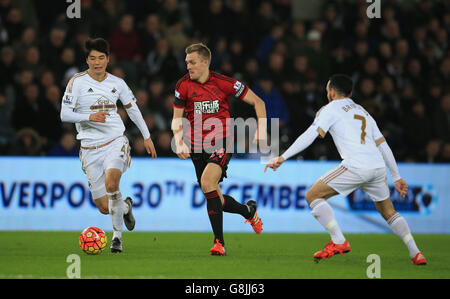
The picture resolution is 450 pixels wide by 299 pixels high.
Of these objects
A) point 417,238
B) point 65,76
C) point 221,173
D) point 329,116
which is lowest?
point 417,238

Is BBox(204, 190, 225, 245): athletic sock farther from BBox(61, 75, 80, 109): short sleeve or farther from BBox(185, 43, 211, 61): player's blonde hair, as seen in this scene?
BBox(61, 75, 80, 109): short sleeve

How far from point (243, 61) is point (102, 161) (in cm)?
679

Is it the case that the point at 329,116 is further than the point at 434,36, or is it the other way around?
the point at 434,36

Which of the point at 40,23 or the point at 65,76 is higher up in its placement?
the point at 40,23

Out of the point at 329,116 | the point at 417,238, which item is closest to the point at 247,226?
the point at 417,238

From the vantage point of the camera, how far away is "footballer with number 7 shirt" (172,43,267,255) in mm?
8633

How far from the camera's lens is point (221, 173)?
8727 millimetres

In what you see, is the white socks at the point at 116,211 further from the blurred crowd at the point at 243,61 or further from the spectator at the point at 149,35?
the spectator at the point at 149,35

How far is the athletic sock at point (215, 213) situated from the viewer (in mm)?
8500

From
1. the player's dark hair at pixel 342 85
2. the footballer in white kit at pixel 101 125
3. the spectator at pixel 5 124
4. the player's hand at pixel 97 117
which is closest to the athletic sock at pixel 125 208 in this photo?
the footballer in white kit at pixel 101 125

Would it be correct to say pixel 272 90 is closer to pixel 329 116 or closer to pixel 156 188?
pixel 156 188
